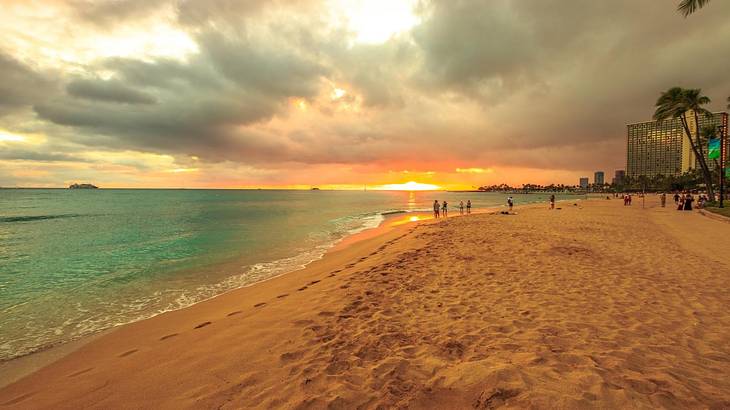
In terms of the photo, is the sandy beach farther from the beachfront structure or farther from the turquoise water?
the beachfront structure

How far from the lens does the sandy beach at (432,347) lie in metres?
3.76

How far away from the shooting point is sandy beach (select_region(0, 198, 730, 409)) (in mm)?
3764

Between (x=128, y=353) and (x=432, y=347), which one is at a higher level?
(x=432, y=347)

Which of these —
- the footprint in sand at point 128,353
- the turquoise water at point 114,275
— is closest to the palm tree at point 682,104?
the turquoise water at point 114,275

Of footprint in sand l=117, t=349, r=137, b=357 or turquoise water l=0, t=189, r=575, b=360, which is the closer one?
footprint in sand l=117, t=349, r=137, b=357

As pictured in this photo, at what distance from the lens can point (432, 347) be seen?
195 inches

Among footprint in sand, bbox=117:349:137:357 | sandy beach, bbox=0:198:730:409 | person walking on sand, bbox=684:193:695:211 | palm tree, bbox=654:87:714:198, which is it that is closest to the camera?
sandy beach, bbox=0:198:730:409

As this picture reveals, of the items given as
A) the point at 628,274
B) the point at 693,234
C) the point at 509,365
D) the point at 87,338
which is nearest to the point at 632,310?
the point at 628,274

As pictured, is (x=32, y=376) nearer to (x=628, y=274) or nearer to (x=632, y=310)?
(x=632, y=310)

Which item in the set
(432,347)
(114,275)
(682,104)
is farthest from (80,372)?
(682,104)

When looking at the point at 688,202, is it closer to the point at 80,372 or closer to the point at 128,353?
the point at 128,353

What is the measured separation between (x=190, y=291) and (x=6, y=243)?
25867 millimetres

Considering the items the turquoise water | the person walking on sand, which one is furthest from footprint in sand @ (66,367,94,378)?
the person walking on sand

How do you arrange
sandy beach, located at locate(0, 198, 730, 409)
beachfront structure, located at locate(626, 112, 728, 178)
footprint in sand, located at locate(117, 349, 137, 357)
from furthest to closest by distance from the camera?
beachfront structure, located at locate(626, 112, 728, 178), footprint in sand, located at locate(117, 349, 137, 357), sandy beach, located at locate(0, 198, 730, 409)
